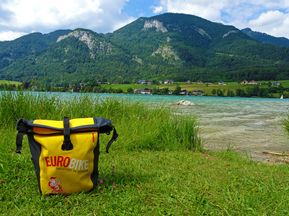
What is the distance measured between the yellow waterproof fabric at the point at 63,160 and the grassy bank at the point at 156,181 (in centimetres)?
15

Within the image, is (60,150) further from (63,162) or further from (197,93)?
(197,93)

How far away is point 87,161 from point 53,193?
54 centimetres

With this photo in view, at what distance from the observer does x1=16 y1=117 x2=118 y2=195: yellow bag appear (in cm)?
397

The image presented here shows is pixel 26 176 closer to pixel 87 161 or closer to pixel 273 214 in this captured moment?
pixel 87 161

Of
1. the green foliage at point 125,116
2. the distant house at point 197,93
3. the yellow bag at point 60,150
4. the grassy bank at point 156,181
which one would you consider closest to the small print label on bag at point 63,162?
the yellow bag at point 60,150

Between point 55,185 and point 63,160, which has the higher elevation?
point 63,160

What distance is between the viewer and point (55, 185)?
159 inches

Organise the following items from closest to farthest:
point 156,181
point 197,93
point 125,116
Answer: point 156,181 → point 125,116 → point 197,93

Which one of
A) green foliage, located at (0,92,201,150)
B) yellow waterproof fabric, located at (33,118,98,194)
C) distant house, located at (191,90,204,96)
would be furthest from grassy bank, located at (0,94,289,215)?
distant house, located at (191,90,204,96)

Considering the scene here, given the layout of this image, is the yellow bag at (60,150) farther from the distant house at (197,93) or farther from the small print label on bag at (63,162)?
the distant house at (197,93)

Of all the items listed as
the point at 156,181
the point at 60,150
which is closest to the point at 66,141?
the point at 60,150

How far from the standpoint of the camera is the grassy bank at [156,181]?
382cm

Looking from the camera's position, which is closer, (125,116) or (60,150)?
(60,150)

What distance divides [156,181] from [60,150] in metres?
1.53
